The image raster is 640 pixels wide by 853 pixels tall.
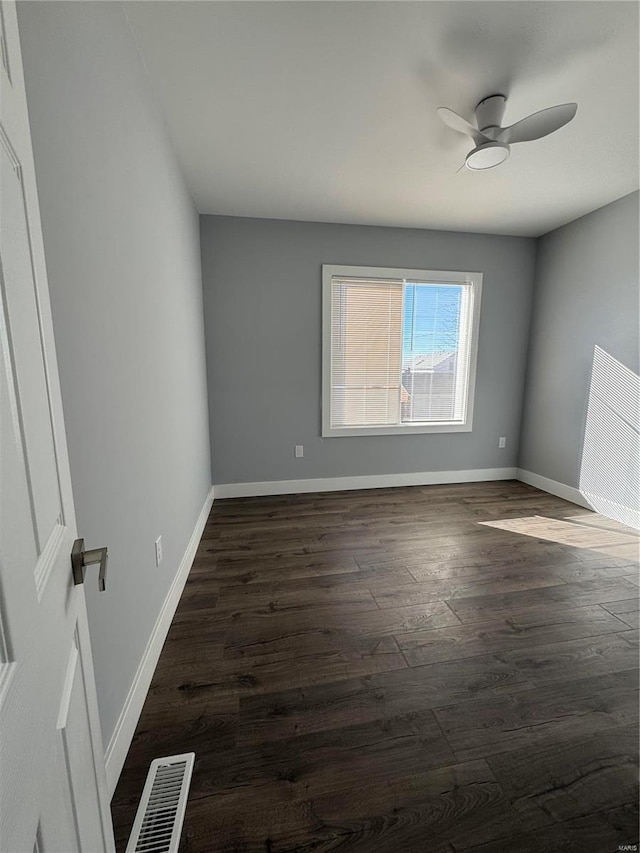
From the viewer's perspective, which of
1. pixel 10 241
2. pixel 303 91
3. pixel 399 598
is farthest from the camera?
pixel 399 598

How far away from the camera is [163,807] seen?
38.9 inches

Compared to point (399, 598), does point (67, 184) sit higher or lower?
higher

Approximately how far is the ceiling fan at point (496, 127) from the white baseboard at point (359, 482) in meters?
2.73

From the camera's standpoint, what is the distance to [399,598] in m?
1.91

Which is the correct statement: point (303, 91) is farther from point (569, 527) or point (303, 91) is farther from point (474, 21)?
point (569, 527)

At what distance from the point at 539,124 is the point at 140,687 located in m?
3.04

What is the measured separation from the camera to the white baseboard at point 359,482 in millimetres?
3426

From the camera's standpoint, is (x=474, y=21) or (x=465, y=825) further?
(x=474, y=21)

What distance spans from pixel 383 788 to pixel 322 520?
1869 millimetres

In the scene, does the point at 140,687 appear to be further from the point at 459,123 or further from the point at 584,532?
the point at 584,532

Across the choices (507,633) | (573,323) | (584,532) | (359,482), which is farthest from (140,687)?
(573,323)

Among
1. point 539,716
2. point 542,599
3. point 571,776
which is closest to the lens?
point 571,776

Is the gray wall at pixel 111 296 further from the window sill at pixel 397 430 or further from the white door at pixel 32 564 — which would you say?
the window sill at pixel 397 430

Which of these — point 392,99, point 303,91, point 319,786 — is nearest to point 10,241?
point 319,786
